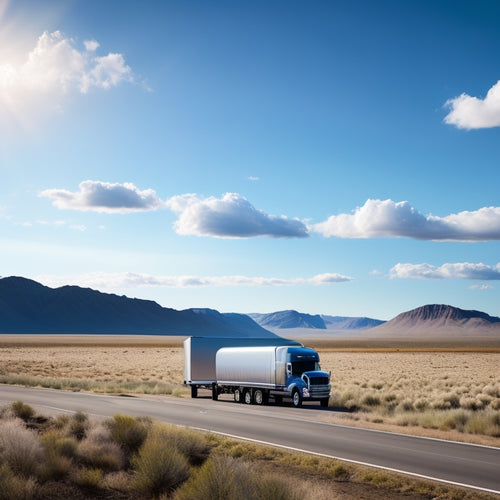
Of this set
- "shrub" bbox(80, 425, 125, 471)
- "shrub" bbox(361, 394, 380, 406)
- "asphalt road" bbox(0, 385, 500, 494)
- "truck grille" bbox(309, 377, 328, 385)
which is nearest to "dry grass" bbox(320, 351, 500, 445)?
"shrub" bbox(361, 394, 380, 406)

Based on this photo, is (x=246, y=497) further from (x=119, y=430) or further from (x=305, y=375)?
(x=305, y=375)

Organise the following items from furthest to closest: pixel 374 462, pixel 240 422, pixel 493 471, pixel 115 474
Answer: pixel 240 422, pixel 374 462, pixel 493 471, pixel 115 474

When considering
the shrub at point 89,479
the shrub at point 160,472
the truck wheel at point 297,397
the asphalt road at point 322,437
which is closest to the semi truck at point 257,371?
the truck wheel at point 297,397

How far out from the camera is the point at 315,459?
1588 cm

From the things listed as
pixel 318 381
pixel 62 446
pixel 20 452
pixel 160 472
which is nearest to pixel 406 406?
pixel 318 381

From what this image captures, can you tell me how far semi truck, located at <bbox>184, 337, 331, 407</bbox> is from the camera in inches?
1304

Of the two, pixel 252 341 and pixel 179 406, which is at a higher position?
pixel 252 341

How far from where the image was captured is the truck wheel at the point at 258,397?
3553cm

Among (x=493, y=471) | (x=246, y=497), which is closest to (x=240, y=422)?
(x=493, y=471)

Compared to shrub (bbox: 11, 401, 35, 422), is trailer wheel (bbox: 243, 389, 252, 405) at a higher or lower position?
lower

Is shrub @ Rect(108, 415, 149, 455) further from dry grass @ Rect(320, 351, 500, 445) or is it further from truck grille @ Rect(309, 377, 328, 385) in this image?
truck grille @ Rect(309, 377, 328, 385)

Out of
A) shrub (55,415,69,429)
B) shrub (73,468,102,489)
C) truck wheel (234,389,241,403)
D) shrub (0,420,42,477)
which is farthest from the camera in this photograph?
truck wheel (234,389,241,403)

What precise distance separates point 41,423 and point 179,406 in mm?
10474

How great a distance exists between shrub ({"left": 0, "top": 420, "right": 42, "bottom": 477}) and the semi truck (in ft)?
66.4
